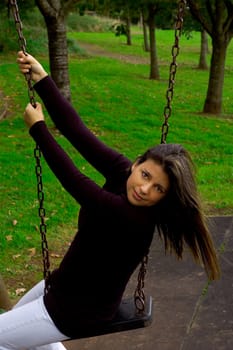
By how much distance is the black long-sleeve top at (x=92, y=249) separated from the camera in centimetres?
241

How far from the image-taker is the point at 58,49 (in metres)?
9.77

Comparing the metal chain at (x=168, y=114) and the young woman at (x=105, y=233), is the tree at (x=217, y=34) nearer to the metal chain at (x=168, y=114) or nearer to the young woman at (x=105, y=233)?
the metal chain at (x=168, y=114)

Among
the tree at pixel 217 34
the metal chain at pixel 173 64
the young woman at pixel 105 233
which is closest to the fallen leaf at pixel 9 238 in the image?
the metal chain at pixel 173 64

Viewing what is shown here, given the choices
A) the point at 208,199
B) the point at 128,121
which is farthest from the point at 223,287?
the point at 128,121

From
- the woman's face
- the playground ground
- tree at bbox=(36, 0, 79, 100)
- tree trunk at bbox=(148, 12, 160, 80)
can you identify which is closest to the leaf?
the playground ground

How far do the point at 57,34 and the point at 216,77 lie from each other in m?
4.51

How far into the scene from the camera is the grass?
19.1 ft

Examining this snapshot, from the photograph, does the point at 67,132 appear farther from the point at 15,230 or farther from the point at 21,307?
the point at 15,230

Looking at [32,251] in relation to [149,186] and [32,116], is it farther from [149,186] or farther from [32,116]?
[149,186]

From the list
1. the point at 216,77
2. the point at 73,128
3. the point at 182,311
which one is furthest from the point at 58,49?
the point at 73,128

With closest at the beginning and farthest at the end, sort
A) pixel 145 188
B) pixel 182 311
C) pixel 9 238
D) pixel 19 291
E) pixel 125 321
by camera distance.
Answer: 1. pixel 145 188
2. pixel 125 321
3. pixel 182 311
4. pixel 19 291
5. pixel 9 238

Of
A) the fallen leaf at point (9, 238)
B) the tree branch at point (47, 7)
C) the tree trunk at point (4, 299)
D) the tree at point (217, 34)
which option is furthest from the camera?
the tree at point (217, 34)

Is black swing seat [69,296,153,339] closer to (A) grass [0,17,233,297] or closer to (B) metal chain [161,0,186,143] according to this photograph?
(B) metal chain [161,0,186,143]

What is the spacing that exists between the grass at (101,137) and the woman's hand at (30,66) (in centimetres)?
248
